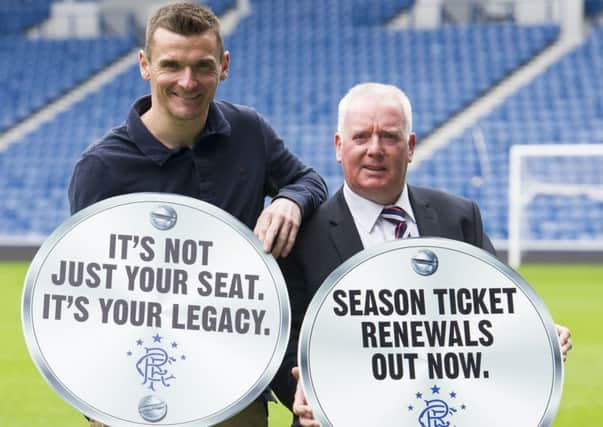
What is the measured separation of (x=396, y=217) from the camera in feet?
8.68

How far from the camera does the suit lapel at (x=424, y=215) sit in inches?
104

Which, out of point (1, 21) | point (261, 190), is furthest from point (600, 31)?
point (261, 190)

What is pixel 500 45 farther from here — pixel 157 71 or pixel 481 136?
pixel 157 71

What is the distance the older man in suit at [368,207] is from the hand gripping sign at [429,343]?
0.28 metres

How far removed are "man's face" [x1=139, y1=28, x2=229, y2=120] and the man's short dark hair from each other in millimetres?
12

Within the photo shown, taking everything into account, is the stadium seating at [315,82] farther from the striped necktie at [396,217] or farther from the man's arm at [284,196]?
the striped necktie at [396,217]

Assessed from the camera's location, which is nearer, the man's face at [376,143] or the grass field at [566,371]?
the man's face at [376,143]

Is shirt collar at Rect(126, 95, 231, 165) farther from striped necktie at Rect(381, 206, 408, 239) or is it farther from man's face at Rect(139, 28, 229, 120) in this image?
striped necktie at Rect(381, 206, 408, 239)

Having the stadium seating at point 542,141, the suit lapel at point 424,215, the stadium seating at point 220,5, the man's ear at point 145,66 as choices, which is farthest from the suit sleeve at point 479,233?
the stadium seating at point 220,5

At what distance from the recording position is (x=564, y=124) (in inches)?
603

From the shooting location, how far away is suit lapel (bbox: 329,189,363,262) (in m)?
2.62

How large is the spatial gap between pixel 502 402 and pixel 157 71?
1133 mm

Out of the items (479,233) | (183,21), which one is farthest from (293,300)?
(183,21)

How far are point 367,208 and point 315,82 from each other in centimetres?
1502
